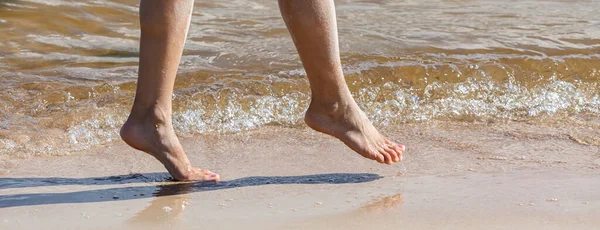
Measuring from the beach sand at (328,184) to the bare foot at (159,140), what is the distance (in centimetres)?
5

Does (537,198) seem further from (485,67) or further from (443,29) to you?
(443,29)

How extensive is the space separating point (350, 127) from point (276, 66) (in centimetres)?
156

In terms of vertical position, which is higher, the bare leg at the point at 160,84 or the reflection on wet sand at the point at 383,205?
the bare leg at the point at 160,84

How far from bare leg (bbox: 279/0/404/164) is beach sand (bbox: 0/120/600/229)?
0.08 meters

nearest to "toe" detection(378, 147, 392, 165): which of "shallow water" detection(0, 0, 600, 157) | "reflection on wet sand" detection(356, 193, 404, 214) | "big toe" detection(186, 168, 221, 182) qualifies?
"reflection on wet sand" detection(356, 193, 404, 214)

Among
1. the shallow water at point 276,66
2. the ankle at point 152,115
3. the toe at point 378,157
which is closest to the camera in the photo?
the ankle at point 152,115

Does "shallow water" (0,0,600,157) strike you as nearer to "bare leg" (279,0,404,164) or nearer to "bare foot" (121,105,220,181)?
"bare foot" (121,105,220,181)

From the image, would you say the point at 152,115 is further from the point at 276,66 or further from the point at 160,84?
the point at 276,66

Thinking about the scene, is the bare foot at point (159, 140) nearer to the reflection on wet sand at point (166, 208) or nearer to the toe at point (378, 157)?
the reflection on wet sand at point (166, 208)

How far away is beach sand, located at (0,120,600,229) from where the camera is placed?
7.17 feet

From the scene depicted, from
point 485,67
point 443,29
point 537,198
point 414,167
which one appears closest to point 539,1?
point 443,29

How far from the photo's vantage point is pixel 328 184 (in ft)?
8.65

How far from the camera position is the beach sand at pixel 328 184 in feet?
7.17

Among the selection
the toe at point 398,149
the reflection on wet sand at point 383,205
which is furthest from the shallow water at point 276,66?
the reflection on wet sand at point 383,205
